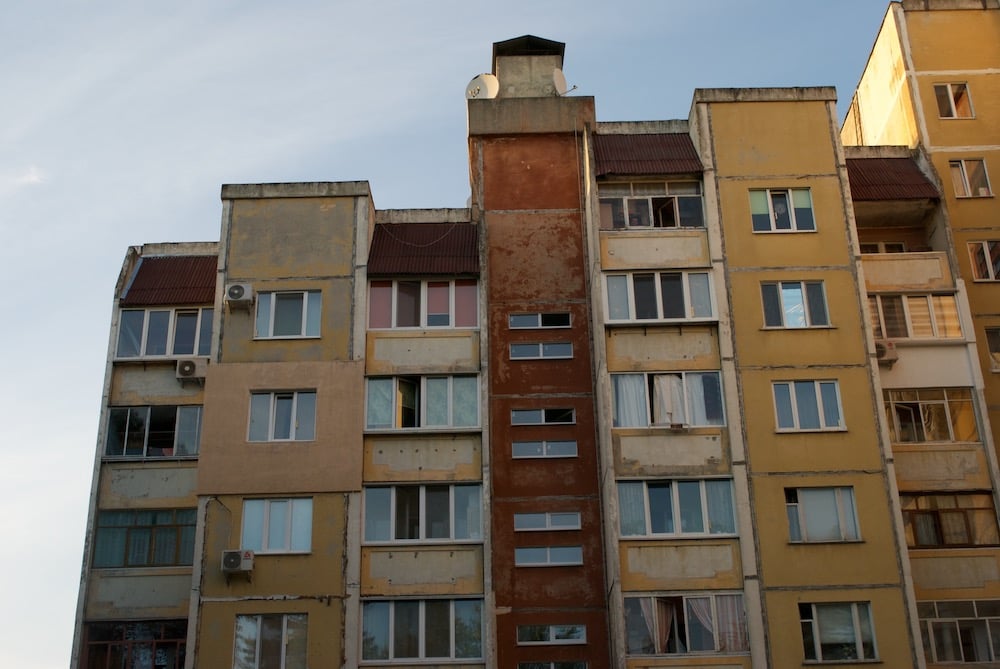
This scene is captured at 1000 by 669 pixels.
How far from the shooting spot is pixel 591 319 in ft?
109

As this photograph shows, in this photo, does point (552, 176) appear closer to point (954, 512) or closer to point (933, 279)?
point (933, 279)

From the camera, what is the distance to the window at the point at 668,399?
30547mm

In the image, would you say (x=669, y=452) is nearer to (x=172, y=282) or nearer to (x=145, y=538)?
(x=145, y=538)

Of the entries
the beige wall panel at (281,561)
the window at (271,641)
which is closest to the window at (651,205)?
the beige wall panel at (281,561)

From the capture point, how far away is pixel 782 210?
108 ft

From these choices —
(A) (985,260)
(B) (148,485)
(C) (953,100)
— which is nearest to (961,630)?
(A) (985,260)

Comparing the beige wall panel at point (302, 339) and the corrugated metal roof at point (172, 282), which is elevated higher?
the corrugated metal roof at point (172, 282)

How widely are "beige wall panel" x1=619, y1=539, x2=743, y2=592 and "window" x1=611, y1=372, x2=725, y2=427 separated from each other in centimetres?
324

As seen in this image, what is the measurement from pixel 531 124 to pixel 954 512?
55.3 ft

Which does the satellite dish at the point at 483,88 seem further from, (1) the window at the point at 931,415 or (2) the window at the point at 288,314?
(1) the window at the point at 931,415

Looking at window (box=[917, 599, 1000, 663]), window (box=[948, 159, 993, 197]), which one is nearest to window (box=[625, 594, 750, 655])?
window (box=[917, 599, 1000, 663])

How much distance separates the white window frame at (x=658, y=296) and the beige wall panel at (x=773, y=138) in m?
3.53

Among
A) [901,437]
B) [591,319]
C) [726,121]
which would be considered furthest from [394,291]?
[901,437]

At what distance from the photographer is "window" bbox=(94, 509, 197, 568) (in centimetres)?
3216
